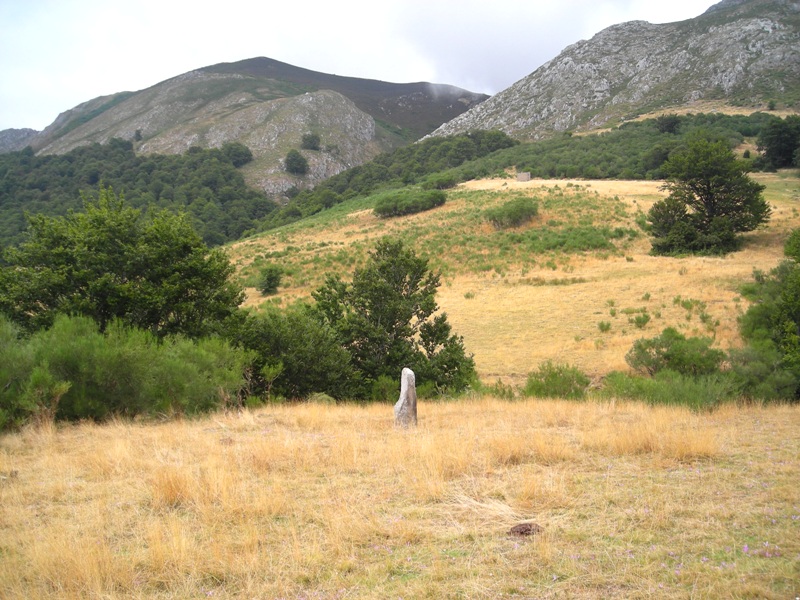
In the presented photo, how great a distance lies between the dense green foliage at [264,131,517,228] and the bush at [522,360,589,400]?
64.9m

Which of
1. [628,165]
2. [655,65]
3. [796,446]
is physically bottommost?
[796,446]

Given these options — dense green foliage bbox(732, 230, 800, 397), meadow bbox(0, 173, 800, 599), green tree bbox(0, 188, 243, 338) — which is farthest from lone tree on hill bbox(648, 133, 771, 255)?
green tree bbox(0, 188, 243, 338)

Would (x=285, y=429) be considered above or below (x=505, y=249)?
below

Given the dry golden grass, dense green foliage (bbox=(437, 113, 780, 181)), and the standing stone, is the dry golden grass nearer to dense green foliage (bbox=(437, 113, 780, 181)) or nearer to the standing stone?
the standing stone

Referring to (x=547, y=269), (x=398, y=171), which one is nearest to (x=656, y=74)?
(x=398, y=171)

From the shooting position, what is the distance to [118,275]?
42.2ft

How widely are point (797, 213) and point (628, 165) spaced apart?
24.5 meters

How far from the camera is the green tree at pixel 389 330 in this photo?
1485 centimetres

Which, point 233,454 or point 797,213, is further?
point 797,213

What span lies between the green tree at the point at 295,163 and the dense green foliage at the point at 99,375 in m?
104

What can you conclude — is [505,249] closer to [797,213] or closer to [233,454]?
[797,213]

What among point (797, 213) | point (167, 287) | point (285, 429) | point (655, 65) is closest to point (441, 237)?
point (797, 213)

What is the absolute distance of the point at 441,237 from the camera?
45.8 metres

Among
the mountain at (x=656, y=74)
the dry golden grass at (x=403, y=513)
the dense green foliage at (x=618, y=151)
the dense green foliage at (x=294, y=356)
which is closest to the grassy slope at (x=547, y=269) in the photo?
the dense green foliage at (x=618, y=151)
